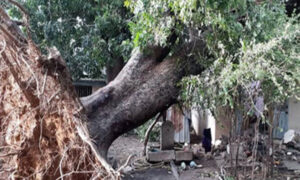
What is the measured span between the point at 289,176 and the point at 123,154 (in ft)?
13.1

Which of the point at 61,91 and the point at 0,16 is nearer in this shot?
the point at 61,91

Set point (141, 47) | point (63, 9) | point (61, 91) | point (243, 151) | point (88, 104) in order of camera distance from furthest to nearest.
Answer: point (63, 9) → point (243, 151) → point (141, 47) → point (88, 104) → point (61, 91)

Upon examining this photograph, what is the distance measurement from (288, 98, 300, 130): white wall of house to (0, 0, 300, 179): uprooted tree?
4.65 metres

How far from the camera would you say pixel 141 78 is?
16.3ft

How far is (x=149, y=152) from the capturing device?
6523mm

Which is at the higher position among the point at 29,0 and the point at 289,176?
the point at 29,0

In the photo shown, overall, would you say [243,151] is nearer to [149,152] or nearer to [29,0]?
[149,152]

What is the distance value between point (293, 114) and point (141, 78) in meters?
5.98

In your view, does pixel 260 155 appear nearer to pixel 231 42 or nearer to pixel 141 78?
pixel 231 42

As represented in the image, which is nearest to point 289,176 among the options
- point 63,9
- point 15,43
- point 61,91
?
point 61,91

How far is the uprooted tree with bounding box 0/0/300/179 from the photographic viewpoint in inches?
112

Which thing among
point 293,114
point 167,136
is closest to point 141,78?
point 167,136

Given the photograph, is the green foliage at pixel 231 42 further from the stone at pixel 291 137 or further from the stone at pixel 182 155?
the stone at pixel 291 137

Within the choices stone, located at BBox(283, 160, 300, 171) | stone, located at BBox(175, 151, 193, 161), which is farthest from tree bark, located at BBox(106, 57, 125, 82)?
stone, located at BBox(283, 160, 300, 171)
